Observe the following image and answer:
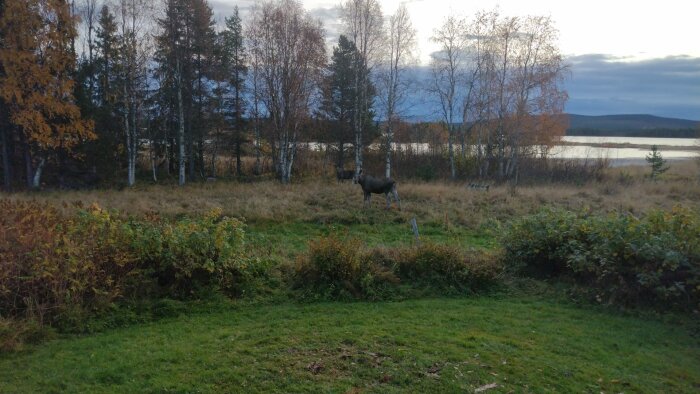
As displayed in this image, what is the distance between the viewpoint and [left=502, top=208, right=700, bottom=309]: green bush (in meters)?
7.65

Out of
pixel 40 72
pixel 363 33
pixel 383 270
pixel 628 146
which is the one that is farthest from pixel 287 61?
pixel 628 146

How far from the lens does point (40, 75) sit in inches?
891

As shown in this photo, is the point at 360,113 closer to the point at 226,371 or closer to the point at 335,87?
the point at 335,87

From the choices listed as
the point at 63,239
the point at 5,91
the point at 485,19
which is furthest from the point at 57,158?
the point at 485,19

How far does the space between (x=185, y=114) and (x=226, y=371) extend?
99.7 feet

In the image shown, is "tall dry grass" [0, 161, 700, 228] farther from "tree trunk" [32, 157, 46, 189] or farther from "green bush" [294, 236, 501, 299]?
"green bush" [294, 236, 501, 299]

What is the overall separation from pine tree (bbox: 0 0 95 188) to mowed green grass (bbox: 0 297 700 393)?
2104 cm

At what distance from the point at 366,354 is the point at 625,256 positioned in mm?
5287

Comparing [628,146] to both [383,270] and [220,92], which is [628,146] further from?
[383,270]

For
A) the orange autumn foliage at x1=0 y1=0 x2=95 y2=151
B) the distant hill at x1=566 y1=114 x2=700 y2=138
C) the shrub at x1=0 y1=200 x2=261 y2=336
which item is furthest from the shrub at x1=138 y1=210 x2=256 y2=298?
the distant hill at x1=566 y1=114 x2=700 y2=138

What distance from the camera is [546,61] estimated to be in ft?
107

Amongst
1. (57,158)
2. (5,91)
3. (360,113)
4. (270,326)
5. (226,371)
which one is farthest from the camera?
(360,113)

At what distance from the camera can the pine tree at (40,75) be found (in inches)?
867

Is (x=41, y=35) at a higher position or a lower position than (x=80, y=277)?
higher
